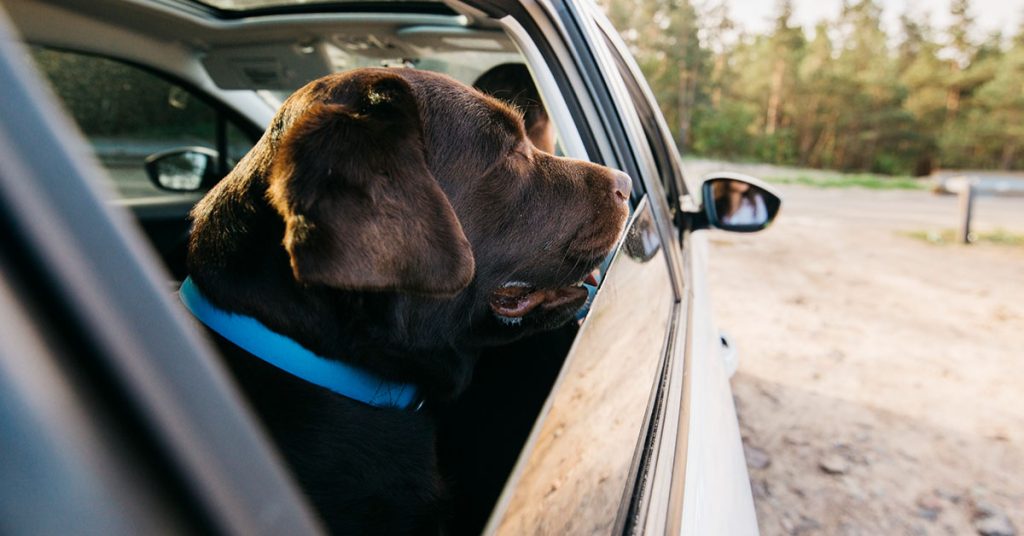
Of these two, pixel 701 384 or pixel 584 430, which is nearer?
pixel 584 430

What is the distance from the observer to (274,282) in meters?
1.30

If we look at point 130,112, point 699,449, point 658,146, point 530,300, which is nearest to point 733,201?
point 658,146

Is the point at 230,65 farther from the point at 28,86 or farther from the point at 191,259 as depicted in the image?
the point at 28,86

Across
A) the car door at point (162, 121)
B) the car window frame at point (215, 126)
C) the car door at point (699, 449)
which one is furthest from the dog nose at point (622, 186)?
the car window frame at point (215, 126)

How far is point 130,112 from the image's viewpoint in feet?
22.9

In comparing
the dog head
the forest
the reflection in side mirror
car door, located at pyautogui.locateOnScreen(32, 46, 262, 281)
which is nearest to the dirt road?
Result: the reflection in side mirror

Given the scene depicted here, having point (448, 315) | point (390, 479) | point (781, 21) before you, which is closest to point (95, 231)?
point (390, 479)

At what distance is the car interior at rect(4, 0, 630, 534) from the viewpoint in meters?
1.65

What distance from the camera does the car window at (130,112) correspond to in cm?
370

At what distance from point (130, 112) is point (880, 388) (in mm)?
7891

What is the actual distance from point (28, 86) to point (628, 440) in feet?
3.81

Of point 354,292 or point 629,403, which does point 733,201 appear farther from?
point 354,292

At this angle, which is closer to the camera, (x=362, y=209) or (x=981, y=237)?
(x=362, y=209)

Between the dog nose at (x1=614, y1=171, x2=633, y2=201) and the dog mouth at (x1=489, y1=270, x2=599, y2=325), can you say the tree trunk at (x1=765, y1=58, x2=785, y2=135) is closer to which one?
the dog nose at (x1=614, y1=171, x2=633, y2=201)
